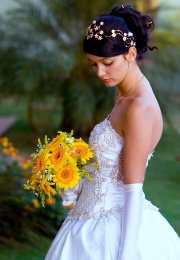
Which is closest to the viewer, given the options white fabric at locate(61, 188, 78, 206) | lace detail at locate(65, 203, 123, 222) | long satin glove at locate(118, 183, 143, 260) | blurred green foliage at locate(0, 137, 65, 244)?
long satin glove at locate(118, 183, 143, 260)

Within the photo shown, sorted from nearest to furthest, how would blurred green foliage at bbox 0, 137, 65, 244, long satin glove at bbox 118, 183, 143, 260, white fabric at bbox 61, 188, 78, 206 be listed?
1. long satin glove at bbox 118, 183, 143, 260
2. white fabric at bbox 61, 188, 78, 206
3. blurred green foliage at bbox 0, 137, 65, 244

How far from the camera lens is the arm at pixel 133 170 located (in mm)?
2311

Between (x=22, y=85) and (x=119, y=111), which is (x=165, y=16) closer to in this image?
(x=22, y=85)

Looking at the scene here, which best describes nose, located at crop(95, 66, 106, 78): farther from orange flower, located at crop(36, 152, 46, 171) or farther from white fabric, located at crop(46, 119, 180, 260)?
orange flower, located at crop(36, 152, 46, 171)

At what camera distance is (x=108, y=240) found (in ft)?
8.03

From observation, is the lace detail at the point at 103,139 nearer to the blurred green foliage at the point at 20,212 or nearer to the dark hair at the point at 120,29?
the dark hair at the point at 120,29

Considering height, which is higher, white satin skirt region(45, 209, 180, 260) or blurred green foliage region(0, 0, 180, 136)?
blurred green foliage region(0, 0, 180, 136)

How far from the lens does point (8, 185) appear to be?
195 inches

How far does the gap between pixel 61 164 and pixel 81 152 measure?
108 millimetres

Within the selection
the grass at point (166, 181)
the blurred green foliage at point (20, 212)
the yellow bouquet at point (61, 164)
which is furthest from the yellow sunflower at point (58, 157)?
the grass at point (166, 181)

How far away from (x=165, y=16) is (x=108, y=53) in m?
8.03

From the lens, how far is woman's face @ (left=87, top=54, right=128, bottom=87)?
2436 millimetres

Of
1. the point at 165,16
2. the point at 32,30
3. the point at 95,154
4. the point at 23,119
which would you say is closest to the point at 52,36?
the point at 32,30

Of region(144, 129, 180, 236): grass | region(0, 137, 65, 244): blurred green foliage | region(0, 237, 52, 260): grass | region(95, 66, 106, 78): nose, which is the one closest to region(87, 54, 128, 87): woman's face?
region(95, 66, 106, 78): nose
